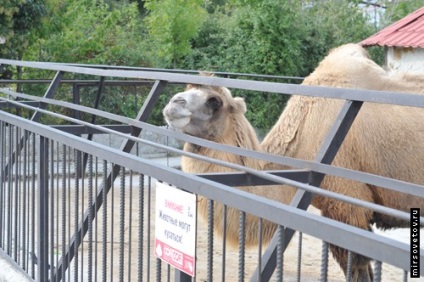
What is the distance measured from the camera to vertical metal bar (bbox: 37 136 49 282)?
4879 mm

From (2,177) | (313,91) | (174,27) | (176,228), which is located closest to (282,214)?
(176,228)

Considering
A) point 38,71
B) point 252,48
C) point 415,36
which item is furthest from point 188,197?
point 252,48

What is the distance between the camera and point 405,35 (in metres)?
13.1

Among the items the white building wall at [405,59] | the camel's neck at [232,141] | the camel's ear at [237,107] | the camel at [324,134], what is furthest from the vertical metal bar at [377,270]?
the white building wall at [405,59]

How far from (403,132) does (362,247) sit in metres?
4.46

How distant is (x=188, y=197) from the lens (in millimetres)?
3105

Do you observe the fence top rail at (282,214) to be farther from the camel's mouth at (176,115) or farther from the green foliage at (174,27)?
the green foliage at (174,27)

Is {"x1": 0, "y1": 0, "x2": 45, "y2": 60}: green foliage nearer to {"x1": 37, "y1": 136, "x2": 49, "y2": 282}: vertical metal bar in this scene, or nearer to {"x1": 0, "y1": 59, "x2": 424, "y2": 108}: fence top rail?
{"x1": 37, "y1": 136, "x2": 49, "y2": 282}: vertical metal bar

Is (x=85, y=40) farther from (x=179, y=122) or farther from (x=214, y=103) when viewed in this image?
(x=179, y=122)

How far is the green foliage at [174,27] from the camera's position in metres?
17.3

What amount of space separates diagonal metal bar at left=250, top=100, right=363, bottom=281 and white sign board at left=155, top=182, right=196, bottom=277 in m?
0.29

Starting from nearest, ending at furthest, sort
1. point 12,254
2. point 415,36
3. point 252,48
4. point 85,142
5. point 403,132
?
point 85,142
point 12,254
point 403,132
point 415,36
point 252,48

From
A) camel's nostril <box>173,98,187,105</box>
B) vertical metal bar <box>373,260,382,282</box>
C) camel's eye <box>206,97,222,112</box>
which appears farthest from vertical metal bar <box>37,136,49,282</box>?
vertical metal bar <box>373,260,382,282</box>

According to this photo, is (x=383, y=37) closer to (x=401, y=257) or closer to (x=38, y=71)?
(x=38, y=71)
